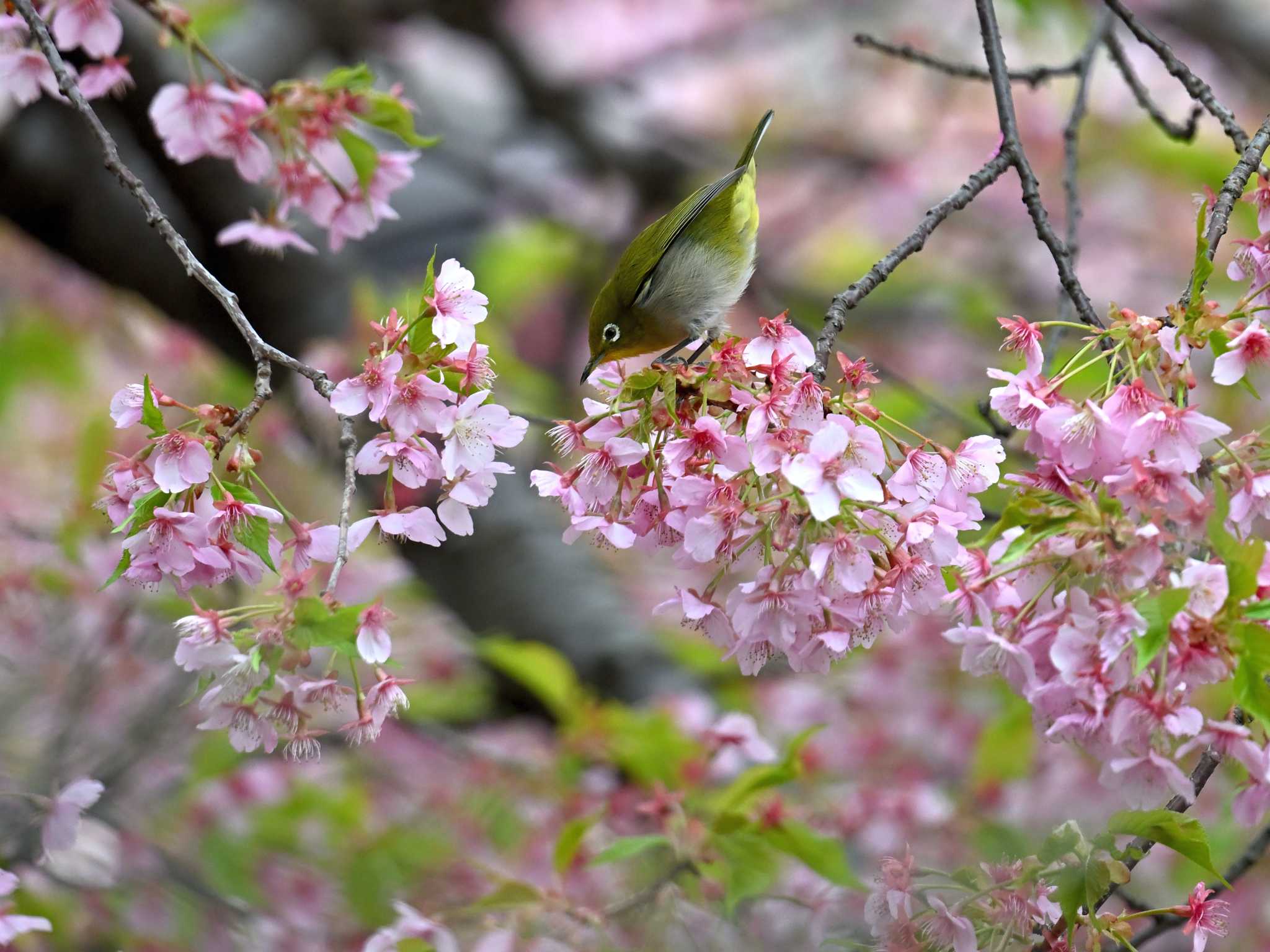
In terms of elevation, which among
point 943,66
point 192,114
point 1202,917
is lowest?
point 1202,917

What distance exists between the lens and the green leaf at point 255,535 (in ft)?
4.22

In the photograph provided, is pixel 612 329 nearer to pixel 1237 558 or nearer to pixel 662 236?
pixel 662 236

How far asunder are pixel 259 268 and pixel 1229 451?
10.0ft

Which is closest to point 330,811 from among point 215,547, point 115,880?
point 115,880

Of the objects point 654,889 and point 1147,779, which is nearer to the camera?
point 1147,779

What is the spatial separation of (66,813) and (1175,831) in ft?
4.68

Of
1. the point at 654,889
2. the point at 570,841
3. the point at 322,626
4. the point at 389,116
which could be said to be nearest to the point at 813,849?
the point at 654,889

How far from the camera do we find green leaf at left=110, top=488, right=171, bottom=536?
49.5 inches

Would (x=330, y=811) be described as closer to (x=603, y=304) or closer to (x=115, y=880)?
(x=115, y=880)

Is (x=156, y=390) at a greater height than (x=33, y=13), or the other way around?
(x=33, y=13)

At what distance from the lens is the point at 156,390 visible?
137cm

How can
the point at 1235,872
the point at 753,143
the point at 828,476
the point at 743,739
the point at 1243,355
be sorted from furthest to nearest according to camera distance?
the point at 753,143, the point at 743,739, the point at 1235,872, the point at 1243,355, the point at 828,476

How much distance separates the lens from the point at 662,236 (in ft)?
7.70

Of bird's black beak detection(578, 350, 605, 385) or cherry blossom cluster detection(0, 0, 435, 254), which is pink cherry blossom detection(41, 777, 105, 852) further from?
bird's black beak detection(578, 350, 605, 385)
